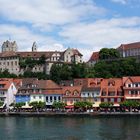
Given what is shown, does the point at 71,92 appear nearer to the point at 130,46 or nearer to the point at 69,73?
the point at 69,73

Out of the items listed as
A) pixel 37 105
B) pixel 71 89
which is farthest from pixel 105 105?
pixel 37 105

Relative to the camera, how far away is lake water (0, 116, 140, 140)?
53.5 meters

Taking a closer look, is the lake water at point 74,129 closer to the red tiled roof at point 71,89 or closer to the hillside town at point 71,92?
the hillside town at point 71,92

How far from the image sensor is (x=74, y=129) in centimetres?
6091

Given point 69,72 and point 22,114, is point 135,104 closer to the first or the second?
point 22,114

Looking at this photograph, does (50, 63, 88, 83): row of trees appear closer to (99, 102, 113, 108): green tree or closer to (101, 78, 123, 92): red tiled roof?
(101, 78, 123, 92): red tiled roof

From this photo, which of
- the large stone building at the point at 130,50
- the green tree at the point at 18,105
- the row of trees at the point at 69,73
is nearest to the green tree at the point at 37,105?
the green tree at the point at 18,105

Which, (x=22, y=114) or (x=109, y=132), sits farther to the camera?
(x=22, y=114)

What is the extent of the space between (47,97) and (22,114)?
11891 mm

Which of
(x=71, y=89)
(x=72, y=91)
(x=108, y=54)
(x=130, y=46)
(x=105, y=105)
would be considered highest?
(x=130, y=46)

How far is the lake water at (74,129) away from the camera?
53531mm

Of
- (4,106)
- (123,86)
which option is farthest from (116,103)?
(4,106)

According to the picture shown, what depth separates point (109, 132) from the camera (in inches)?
2238

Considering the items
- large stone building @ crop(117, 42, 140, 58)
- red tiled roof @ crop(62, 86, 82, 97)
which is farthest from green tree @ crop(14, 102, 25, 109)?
large stone building @ crop(117, 42, 140, 58)
